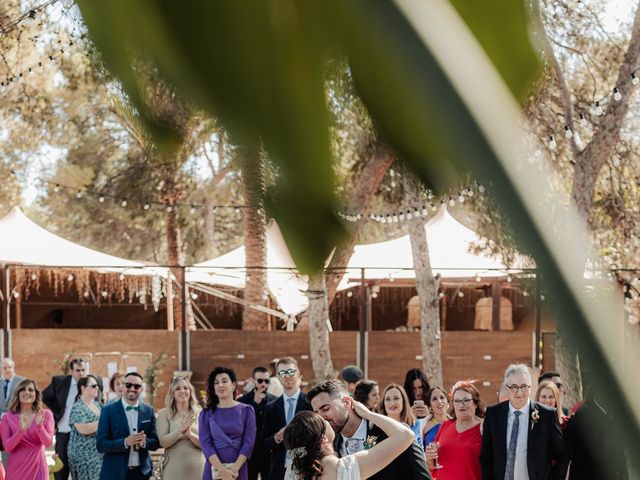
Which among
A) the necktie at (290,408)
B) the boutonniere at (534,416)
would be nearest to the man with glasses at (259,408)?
the necktie at (290,408)

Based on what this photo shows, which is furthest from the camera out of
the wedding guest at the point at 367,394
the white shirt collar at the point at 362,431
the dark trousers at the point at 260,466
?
the dark trousers at the point at 260,466

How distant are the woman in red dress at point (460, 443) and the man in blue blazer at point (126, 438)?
2.91m

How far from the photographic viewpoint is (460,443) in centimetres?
703

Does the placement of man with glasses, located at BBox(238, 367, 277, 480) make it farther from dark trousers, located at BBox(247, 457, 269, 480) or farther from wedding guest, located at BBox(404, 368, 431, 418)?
wedding guest, located at BBox(404, 368, 431, 418)

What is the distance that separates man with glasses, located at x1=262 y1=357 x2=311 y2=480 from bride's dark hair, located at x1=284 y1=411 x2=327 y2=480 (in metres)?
3.17

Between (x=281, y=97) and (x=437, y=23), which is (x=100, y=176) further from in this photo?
(x=437, y=23)

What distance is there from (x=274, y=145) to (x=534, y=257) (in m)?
0.21

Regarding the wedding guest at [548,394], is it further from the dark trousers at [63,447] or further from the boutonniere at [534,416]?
the dark trousers at [63,447]

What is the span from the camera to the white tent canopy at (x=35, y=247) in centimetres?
123

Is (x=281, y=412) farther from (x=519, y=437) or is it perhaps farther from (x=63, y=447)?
(x=63, y=447)

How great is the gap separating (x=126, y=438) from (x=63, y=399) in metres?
2.26

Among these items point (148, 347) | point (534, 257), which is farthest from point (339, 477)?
point (148, 347)

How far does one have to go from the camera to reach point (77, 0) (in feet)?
2.71

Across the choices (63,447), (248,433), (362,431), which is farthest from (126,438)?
(362,431)
